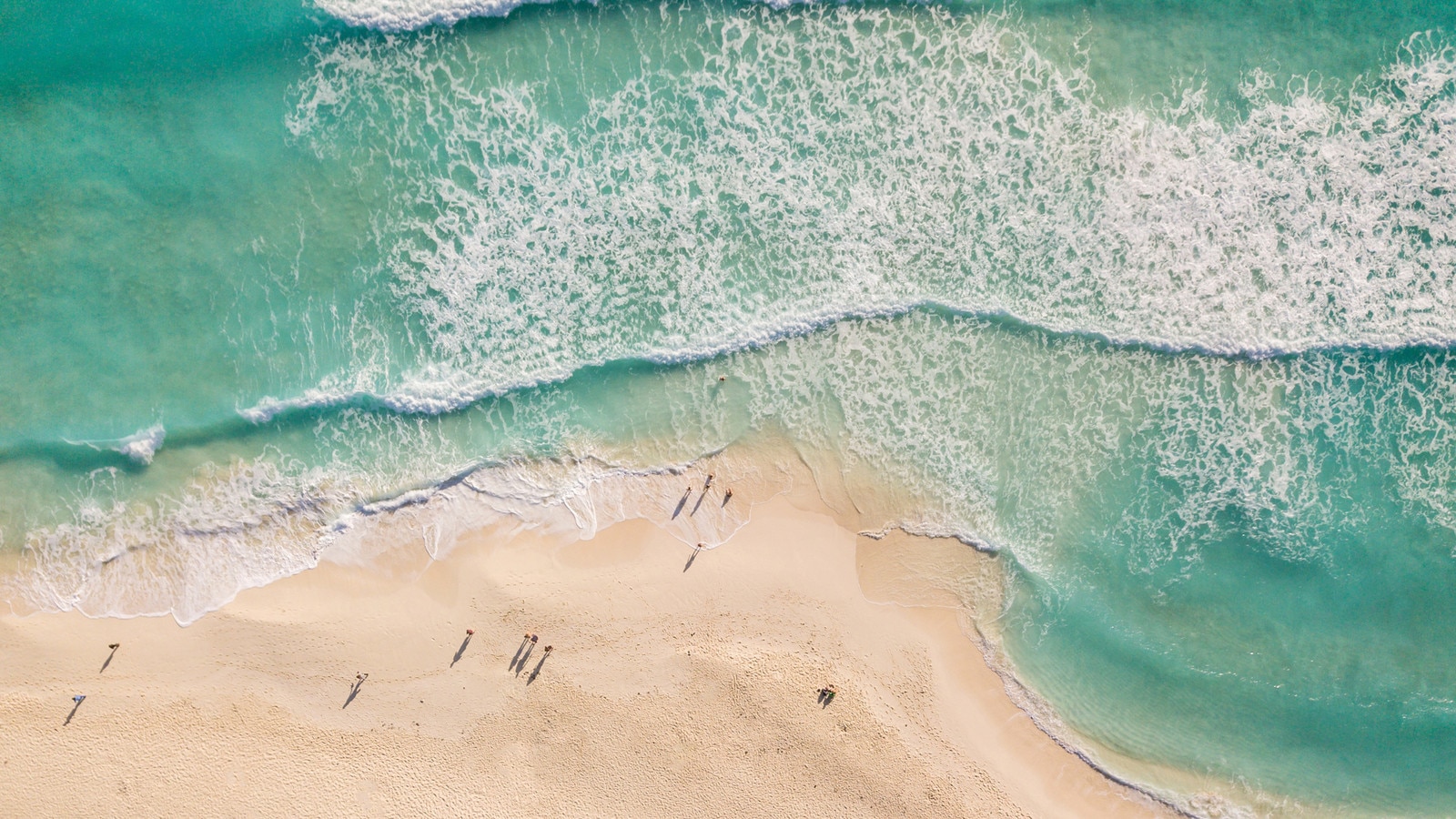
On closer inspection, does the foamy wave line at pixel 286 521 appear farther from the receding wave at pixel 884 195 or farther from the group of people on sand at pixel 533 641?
the receding wave at pixel 884 195

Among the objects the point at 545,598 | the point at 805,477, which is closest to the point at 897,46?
the point at 805,477

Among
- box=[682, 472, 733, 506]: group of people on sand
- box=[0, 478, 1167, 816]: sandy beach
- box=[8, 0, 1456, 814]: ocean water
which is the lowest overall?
box=[0, 478, 1167, 816]: sandy beach

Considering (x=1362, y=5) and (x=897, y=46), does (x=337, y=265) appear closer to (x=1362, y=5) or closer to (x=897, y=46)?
(x=897, y=46)

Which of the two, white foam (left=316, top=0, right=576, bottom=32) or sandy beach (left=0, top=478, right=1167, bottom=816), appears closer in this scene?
sandy beach (left=0, top=478, right=1167, bottom=816)

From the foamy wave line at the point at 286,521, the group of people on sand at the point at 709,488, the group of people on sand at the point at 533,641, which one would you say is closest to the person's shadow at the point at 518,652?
the group of people on sand at the point at 533,641

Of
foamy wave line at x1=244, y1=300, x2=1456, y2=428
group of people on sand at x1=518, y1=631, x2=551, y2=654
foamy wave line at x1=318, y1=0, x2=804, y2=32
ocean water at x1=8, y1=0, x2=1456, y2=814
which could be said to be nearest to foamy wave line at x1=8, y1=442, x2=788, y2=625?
ocean water at x1=8, y1=0, x2=1456, y2=814

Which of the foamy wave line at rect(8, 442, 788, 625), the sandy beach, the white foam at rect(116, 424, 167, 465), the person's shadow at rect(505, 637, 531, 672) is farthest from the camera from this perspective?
the white foam at rect(116, 424, 167, 465)

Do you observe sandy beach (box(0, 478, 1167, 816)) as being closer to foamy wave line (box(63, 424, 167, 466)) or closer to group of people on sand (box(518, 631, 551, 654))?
group of people on sand (box(518, 631, 551, 654))
